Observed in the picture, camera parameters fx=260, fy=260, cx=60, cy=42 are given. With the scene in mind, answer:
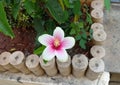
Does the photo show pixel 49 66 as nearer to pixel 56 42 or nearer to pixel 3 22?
pixel 56 42

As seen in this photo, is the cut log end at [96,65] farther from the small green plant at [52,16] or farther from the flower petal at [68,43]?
the flower petal at [68,43]

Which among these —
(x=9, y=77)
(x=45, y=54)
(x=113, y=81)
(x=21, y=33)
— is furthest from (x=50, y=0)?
(x=113, y=81)

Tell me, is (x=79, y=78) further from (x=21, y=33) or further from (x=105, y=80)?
(x=21, y=33)

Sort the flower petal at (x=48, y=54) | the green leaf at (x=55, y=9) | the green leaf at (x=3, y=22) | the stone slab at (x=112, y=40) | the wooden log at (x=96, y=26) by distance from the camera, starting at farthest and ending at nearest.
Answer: the stone slab at (x=112, y=40)
the wooden log at (x=96, y=26)
the green leaf at (x=55, y=9)
the flower petal at (x=48, y=54)
the green leaf at (x=3, y=22)

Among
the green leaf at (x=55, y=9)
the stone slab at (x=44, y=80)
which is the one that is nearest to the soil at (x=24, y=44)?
the stone slab at (x=44, y=80)

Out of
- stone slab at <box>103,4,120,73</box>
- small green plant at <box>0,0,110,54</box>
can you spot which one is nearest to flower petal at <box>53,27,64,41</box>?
small green plant at <box>0,0,110,54</box>
